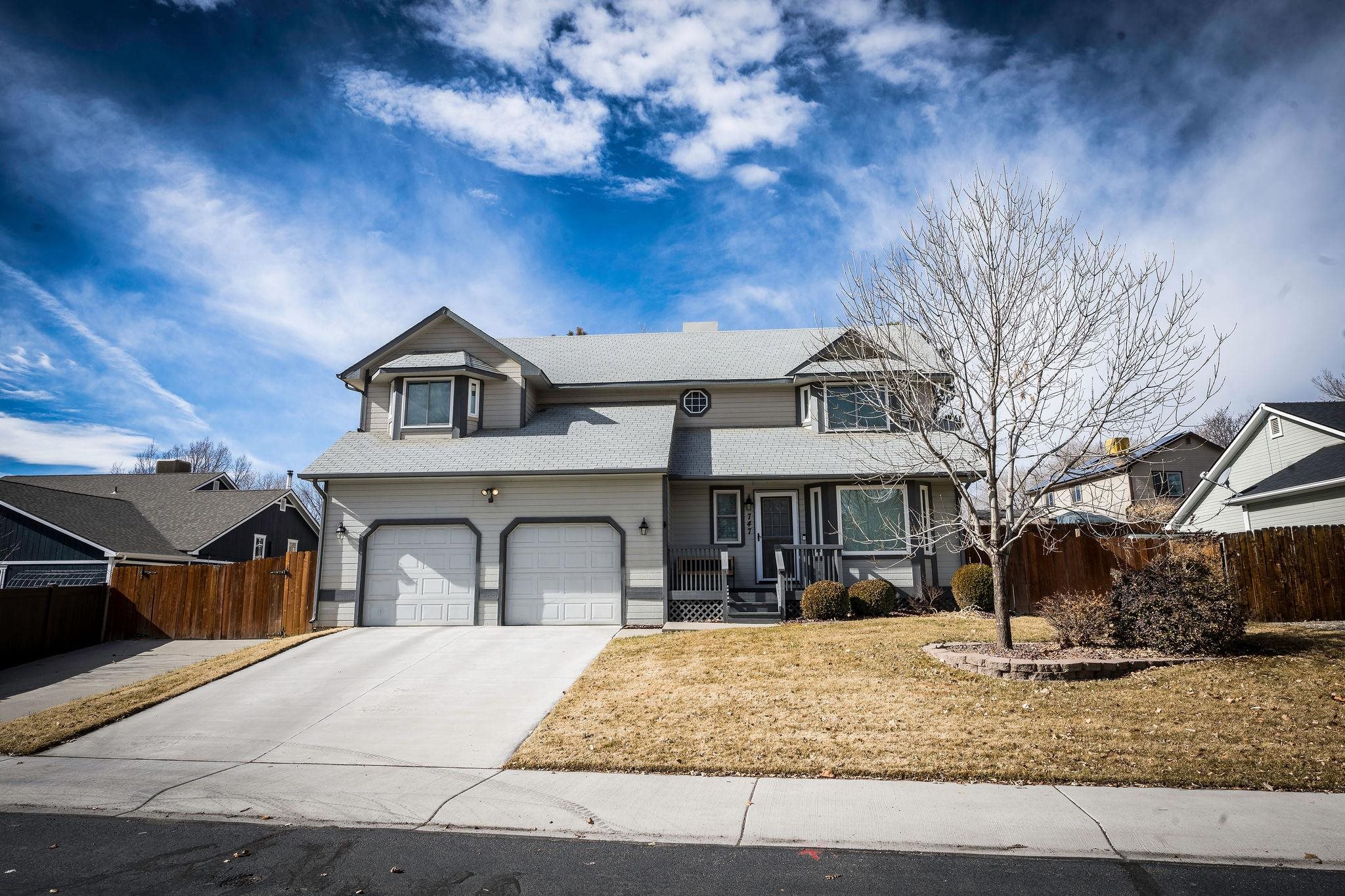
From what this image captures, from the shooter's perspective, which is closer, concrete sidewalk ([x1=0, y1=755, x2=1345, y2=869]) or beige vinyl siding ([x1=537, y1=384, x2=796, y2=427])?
concrete sidewalk ([x1=0, y1=755, x2=1345, y2=869])

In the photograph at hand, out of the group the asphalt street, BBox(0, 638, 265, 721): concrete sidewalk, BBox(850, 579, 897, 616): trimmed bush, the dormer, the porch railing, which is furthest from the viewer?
the dormer

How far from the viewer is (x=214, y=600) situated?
15984 mm

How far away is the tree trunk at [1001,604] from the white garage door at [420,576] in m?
10.1

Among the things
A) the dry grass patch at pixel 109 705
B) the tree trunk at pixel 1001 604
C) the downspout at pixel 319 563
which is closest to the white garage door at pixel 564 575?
the downspout at pixel 319 563

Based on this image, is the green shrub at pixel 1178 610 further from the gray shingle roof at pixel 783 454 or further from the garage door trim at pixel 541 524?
the garage door trim at pixel 541 524

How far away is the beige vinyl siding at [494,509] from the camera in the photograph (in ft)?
49.8

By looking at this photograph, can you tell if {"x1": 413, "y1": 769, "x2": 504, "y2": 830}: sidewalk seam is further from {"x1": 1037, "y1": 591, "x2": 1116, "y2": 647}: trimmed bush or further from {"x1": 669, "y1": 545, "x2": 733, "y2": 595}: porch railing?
{"x1": 669, "y1": 545, "x2": 733, "y2": 595}: porch railing

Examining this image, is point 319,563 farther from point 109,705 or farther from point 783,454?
point 783,454

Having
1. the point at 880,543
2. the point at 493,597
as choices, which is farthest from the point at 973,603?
the point at 493,597

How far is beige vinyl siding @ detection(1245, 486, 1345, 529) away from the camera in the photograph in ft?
56.1

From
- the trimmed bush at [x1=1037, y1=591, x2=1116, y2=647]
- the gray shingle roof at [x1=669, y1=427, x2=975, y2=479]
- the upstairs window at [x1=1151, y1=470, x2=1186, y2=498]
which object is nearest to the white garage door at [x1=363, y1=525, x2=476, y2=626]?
the gray shingle roof at [x1=669, y1=427, x2=975, y2=479]

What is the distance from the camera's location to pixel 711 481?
17125 millimetres

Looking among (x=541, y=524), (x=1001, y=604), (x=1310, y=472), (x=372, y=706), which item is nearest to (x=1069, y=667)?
(x=1001, y=604)

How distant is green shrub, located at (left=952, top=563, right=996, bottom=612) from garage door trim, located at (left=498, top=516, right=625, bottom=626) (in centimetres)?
698
